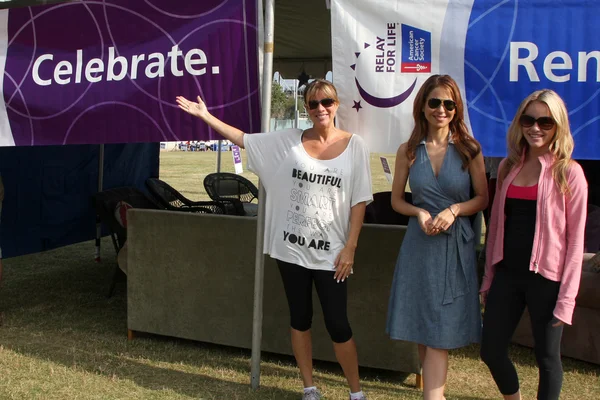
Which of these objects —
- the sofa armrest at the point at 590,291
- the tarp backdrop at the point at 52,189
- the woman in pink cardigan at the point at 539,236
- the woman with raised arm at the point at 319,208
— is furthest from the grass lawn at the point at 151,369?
the tarp backdrop at the point at 52,189

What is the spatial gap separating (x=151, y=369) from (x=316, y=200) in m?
1.82

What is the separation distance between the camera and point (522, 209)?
2.80 metres

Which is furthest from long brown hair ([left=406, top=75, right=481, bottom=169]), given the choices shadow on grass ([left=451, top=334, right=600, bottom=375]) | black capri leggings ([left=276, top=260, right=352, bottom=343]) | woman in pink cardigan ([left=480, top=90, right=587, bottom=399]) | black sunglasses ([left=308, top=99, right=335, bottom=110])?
shadow on grass ([left=451, top=334, right=600, bottom=375])

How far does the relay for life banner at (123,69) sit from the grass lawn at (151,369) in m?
1.50

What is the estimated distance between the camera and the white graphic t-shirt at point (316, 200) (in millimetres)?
3256

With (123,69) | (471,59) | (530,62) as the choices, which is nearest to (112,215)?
(123,69)

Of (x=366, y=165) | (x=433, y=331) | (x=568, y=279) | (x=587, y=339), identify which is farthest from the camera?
(x=587, y=339)

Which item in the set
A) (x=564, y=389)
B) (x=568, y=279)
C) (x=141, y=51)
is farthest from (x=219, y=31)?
(x=564, y=389)

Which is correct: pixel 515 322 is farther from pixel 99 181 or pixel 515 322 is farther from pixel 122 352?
pixel 99 181

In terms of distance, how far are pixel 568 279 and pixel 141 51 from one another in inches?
113

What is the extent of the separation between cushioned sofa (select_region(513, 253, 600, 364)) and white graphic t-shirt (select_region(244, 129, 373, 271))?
1.91m

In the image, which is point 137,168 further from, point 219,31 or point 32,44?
point 219,31

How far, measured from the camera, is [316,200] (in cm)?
327

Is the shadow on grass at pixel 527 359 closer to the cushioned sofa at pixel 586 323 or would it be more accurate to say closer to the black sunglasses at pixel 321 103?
the cushioned sofa at pixel 586 323
